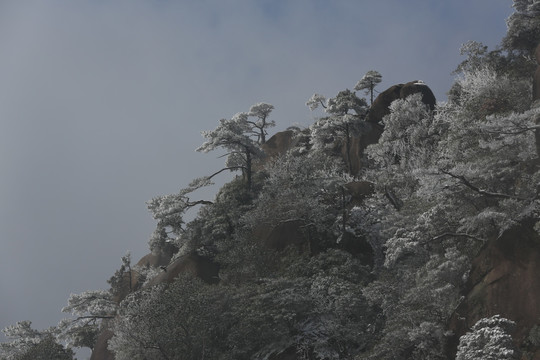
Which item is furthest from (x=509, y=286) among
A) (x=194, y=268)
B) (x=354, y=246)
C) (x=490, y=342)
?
(x=194, y=268)

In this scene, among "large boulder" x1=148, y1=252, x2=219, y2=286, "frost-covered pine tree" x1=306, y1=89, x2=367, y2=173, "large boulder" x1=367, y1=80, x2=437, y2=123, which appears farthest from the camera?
"large boulder" x1=367, y1=80, x2=437, y2=123

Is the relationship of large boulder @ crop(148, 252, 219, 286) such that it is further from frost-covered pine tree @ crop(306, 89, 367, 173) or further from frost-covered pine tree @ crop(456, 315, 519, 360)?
frost-covered pine tree @ crop(456, 315, 519, 360)

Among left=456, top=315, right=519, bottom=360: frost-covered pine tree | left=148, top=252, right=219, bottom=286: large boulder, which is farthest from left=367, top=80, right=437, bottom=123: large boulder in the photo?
left=456, top=315, right=519, bottom=360: frost-covered pine tree

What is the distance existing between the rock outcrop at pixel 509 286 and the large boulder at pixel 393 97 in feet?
121

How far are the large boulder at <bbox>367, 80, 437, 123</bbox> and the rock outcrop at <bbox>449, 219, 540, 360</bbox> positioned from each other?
3700 cm

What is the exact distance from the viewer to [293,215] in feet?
111

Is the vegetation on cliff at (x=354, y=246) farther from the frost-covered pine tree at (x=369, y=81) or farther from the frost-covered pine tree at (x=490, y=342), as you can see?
the frost-covered pine tree at (x=369, y=81)

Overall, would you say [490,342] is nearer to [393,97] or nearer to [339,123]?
[339,123]

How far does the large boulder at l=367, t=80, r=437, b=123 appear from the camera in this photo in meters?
54.6

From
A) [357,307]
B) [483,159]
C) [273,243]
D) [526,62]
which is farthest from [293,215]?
[526,62]

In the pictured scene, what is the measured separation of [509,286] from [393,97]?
40.0 meters

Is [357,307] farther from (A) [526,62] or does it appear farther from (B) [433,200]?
(A) [526,62]

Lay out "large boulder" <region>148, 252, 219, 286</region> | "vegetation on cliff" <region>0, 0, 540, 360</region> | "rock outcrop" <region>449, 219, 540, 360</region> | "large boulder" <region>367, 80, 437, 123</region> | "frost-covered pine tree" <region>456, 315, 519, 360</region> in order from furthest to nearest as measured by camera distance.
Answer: "large boulder" <region>367, 80, 437, 123</region> → "large boulder" <region>148, 252, 219, 286</region> → "vegetation on cliff" <region>0, 0, 540, 360</region> → "rock outcrop" <region>449, 219, 540, 360</region> → "frost-covered pine tree" <region>456, 315, 519, 360</region>

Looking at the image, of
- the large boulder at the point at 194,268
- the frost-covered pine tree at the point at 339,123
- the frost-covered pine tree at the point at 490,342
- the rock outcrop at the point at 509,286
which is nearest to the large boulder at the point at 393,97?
the frost-covered pine tree at the point at 339,123
